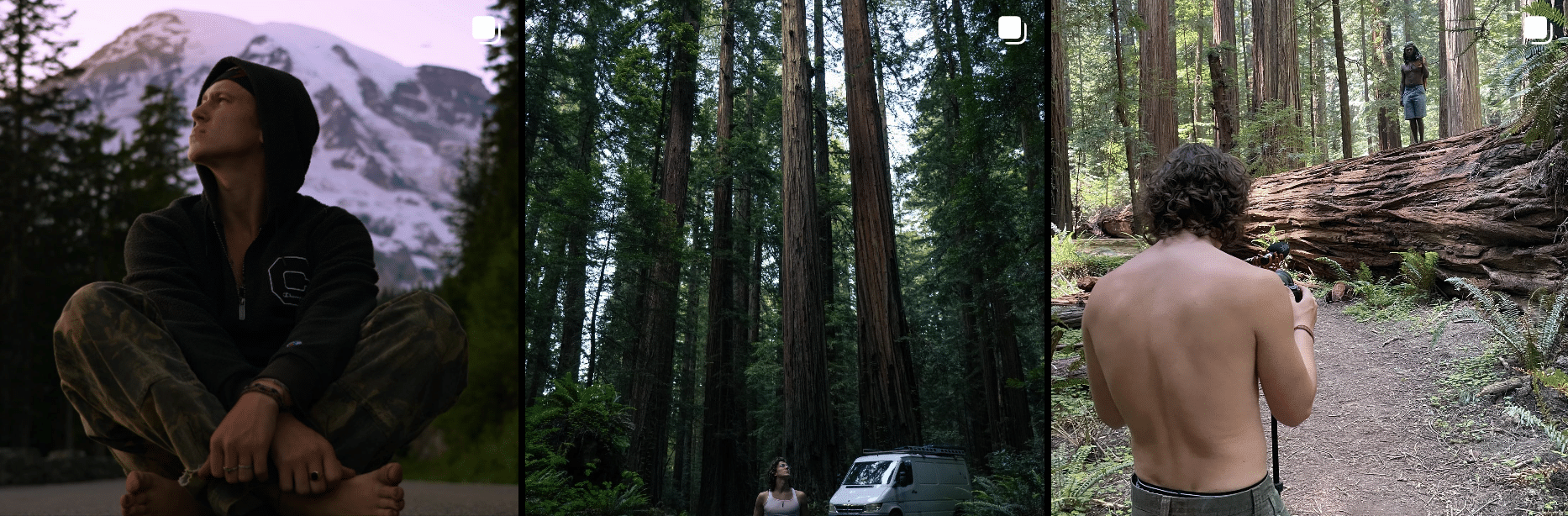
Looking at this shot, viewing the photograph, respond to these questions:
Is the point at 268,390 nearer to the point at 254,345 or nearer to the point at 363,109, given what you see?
the point at 254,345

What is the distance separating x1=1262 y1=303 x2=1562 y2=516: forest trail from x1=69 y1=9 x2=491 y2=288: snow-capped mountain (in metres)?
5.71

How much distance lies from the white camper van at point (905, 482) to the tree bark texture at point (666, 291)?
0.67 metres

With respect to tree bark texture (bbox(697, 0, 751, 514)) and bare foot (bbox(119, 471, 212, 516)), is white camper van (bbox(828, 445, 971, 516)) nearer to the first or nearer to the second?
tree bark texture (bbox(697, 0, 751, 514))

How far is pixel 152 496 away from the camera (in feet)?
6.68

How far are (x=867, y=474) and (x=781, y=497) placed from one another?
1.04 feet

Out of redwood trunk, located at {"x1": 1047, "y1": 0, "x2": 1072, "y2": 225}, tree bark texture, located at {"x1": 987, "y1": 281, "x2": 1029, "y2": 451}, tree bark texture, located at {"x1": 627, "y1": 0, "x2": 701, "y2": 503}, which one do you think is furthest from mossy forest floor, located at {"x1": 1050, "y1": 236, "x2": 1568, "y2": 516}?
tree bark texture, located at {"x1": 627, "y1": 0, "x2": 701, "y2": 503}

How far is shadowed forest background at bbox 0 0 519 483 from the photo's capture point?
19.6 ft

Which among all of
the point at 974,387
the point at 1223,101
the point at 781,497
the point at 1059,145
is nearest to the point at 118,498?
the point at 781,497

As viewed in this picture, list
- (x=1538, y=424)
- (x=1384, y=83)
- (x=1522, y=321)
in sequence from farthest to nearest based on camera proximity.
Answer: (x=1384, y=83), (x=1522, y=321), (x=1538, y=424)

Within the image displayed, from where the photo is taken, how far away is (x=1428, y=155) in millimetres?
7043

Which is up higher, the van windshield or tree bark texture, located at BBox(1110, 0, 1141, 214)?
tree bark texture, located at BBox(1110, 0, 1141, 214)

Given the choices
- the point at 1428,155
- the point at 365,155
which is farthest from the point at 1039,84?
the point at 1428,155

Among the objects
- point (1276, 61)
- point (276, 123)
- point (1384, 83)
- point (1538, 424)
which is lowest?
point (1538, 424)

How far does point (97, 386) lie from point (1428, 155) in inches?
330
